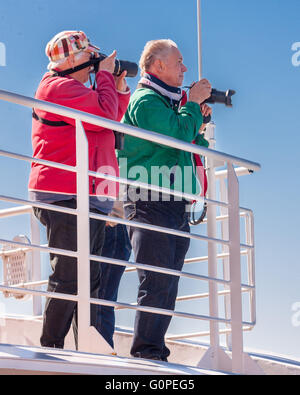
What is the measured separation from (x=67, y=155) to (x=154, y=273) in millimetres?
704

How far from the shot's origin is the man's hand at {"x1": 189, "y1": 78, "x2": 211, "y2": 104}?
4559 millimetres

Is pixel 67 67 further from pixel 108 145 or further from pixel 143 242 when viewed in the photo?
pixel 143 242

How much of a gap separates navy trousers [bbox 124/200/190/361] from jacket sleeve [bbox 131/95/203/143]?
0.34 metres

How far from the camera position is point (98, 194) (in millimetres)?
3994

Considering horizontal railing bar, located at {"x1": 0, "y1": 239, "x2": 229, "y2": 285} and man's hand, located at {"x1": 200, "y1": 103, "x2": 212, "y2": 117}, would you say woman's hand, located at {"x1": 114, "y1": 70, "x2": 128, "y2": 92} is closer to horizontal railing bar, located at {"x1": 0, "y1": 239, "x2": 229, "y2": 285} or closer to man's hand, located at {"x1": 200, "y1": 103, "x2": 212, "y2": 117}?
man's hand, located at {"x1": 200, "y1": 103, "x2": 212, "y2": 117}

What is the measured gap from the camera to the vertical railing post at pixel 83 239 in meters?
3.55

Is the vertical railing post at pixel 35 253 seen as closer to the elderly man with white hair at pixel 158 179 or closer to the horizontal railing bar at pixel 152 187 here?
the elderly man with white hair at pixel 158 179

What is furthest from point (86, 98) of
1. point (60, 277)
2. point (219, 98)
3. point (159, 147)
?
point (219, 98)

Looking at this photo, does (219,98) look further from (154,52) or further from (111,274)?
(111,274)

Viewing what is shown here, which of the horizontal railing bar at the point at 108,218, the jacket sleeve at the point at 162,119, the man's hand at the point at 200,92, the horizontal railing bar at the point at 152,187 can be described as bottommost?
the horizontal railing bar at the point at 108,218

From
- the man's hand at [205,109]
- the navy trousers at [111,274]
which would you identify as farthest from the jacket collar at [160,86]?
the navy trousers at [111,274]

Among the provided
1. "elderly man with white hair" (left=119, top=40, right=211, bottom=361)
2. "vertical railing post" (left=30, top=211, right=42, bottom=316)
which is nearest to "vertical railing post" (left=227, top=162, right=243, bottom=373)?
"elderly man with white hair" (left=119, top=40, right=211, bottom=361)
